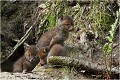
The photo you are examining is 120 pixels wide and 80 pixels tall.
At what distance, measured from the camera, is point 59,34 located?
7504 millimetres

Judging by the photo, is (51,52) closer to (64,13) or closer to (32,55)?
(32,55)

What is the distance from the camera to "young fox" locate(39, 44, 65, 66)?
6.76 meters

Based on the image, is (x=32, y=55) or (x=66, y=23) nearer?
(x=32, y=55)

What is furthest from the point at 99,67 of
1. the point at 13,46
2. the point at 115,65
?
the point at 13,46

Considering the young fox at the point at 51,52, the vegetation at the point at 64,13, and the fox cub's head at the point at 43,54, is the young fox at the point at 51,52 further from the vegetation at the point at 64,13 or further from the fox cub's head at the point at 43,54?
the vegetation at the point at 64,13

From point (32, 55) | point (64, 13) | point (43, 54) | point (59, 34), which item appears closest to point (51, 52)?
point (43, 54)

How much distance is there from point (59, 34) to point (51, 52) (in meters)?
0.82

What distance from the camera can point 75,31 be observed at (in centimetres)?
821

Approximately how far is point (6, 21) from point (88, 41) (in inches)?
117

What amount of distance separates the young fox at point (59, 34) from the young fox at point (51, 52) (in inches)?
7.0

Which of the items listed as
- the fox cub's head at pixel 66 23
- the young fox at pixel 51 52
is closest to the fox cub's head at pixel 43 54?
the young fox at pixel 51 52

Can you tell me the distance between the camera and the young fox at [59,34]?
741 cm

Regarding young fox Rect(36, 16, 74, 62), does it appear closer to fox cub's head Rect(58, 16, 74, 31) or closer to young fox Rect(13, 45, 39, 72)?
fox cub's head Rect(58, 16, 74, 31)

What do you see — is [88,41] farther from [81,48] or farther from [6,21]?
[6,21]
